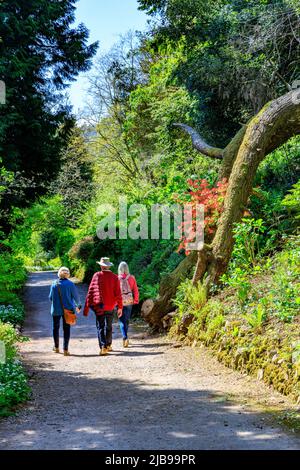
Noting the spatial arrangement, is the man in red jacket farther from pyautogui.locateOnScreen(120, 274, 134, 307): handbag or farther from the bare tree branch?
the bare tree branch

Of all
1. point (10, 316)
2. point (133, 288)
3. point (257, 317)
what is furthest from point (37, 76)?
point (257, 317)

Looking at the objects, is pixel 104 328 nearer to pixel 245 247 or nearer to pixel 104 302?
pixel 104 302

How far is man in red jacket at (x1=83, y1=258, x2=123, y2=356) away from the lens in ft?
32.7

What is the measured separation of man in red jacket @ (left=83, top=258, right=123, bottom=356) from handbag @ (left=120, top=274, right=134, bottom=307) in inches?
20.1

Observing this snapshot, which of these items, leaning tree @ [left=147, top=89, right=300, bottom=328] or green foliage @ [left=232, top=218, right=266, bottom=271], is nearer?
green foliage @ [left=232, top=218, right=266, bottom=271]

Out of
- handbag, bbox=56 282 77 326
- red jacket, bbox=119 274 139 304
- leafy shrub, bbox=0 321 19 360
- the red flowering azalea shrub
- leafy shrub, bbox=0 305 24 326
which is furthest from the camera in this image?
leafy shrub, bbox=0 305 24 326

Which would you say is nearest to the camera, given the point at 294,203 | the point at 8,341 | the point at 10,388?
the point at 10,388

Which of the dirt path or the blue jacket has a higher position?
the blue jacket

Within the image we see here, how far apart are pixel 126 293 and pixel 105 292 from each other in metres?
0.92

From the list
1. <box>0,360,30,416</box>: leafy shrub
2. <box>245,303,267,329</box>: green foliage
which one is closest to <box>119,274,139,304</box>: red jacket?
<box>245,303,267,329</box>: green foliage

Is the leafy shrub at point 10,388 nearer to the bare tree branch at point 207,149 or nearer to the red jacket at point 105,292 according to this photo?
the red jacket at point 105,292

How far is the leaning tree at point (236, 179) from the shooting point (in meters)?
10.6

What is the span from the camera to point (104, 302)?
32.6ft

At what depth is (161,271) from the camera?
47.9 ft
